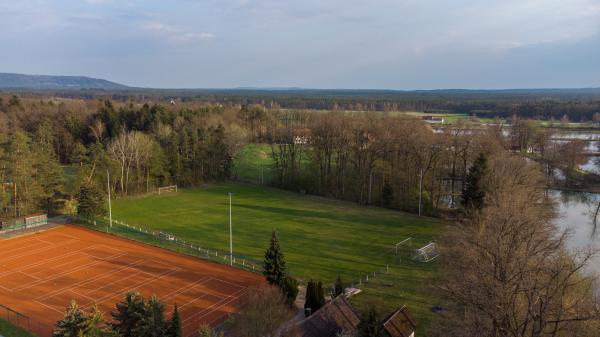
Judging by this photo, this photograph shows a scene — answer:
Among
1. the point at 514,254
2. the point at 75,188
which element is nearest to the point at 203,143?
the point at 75,188

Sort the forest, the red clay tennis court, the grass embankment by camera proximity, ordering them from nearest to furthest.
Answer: the grass embankment < the red clay tennis court < the forest

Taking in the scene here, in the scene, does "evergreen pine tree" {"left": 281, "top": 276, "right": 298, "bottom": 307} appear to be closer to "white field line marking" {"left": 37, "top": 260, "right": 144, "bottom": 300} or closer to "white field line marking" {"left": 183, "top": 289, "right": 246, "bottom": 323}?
"white field line marking" {"left": 183, "top": 289, "right": 246, "bottom": 323}

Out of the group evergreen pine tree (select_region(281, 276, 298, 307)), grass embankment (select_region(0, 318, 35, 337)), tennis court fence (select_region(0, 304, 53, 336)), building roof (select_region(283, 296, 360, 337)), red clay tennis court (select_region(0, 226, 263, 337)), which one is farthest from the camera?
red clay tennis court (select_region(0, 226, 263, 337))

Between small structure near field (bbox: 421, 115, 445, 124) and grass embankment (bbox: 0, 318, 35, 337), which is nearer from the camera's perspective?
grass embankment (bbox: 0, 318, 35, 337)

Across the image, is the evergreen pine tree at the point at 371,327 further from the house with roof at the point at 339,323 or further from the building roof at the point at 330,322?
the building roof at the point at 330,322

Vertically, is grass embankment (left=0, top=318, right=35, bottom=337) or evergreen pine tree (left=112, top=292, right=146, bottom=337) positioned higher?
evergreen pine tree (left=112, top=292, right=146, bottom=337)

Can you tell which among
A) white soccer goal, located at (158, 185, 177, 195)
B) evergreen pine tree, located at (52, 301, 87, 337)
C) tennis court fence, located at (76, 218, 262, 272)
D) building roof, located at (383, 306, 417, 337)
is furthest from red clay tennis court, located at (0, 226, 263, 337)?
white soccer goal, located at (158, 185, 177, 195)
